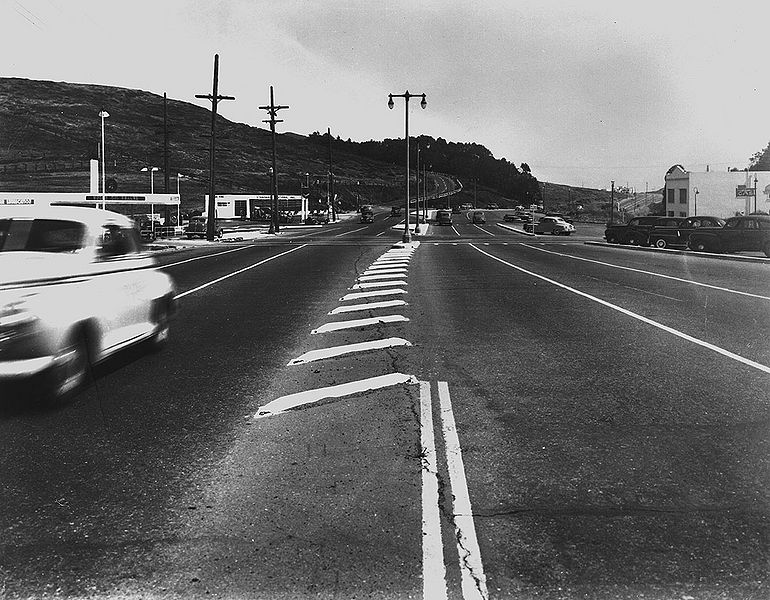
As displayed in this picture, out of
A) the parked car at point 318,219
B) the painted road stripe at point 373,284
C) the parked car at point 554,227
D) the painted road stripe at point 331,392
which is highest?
the parked car at point 318,219

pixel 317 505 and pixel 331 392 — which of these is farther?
pixel 331 392

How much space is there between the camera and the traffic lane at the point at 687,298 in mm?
10703

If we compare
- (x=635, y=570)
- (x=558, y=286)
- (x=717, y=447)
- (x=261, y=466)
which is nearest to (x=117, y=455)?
(x=261, y=466)

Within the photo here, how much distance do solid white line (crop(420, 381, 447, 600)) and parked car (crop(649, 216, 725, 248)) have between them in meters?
33.9

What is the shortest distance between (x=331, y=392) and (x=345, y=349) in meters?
2.19

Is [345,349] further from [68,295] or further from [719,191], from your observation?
[719,191]

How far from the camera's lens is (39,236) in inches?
→ 293

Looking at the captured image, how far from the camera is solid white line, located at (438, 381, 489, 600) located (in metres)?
3.57

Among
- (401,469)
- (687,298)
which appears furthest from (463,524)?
(687,298)

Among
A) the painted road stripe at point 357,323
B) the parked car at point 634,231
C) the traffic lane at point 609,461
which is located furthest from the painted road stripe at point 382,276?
the parked car at point 634,231

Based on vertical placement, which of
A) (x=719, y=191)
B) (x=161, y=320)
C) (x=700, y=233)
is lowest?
(x=161, y=320)

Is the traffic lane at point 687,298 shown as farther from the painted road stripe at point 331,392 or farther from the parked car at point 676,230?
the parked car at point 676,230

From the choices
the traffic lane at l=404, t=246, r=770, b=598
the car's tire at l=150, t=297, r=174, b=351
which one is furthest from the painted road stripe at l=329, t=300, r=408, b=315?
the car's tire at l=150, t=297, r=174, b=351

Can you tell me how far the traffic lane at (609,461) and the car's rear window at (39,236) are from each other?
3752mm
